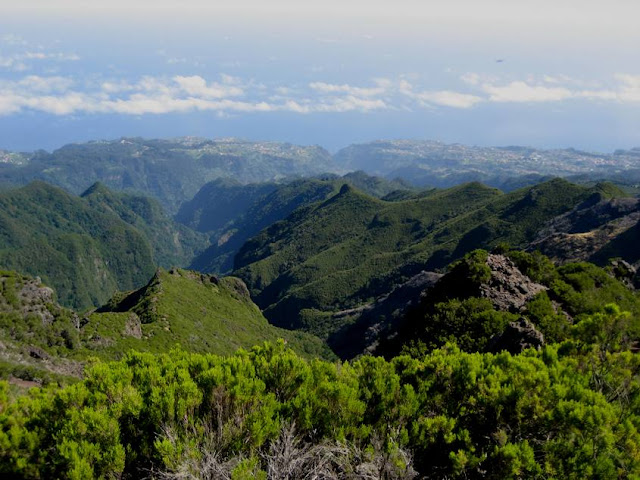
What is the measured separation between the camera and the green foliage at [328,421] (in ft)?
37.6

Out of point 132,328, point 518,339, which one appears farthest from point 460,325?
point 132,328

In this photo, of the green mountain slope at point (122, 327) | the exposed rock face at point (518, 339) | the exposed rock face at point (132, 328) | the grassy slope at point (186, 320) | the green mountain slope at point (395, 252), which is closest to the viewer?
the exposed rock face at point (518, 339)

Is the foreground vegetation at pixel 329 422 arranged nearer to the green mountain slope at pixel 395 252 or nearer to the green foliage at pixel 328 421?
the green foliage at pixel 328 421

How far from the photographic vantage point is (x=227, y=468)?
11602 millimetres

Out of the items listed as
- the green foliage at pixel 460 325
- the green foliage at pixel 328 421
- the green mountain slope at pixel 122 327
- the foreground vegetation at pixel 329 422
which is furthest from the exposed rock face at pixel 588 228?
the green foliage at pixel 328 421

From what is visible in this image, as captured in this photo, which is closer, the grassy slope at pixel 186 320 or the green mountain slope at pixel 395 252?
the grassy slope at pixel 186 320

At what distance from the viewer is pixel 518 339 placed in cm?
2470

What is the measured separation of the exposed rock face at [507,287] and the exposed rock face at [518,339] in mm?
14506

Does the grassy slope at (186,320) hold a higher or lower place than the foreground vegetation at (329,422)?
lower

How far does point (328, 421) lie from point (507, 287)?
1338 inches

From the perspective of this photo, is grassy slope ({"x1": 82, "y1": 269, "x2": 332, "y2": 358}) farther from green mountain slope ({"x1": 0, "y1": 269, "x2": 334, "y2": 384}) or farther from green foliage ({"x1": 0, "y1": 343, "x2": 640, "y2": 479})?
green foliage ({"x1": 0, "y1": 343, "x2": 640, "y2": 479})

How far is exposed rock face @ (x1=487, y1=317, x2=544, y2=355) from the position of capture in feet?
79.2

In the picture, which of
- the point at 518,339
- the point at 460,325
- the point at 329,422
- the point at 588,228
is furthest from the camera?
the point at 588,228

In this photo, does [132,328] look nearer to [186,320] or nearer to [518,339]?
[186,320]
